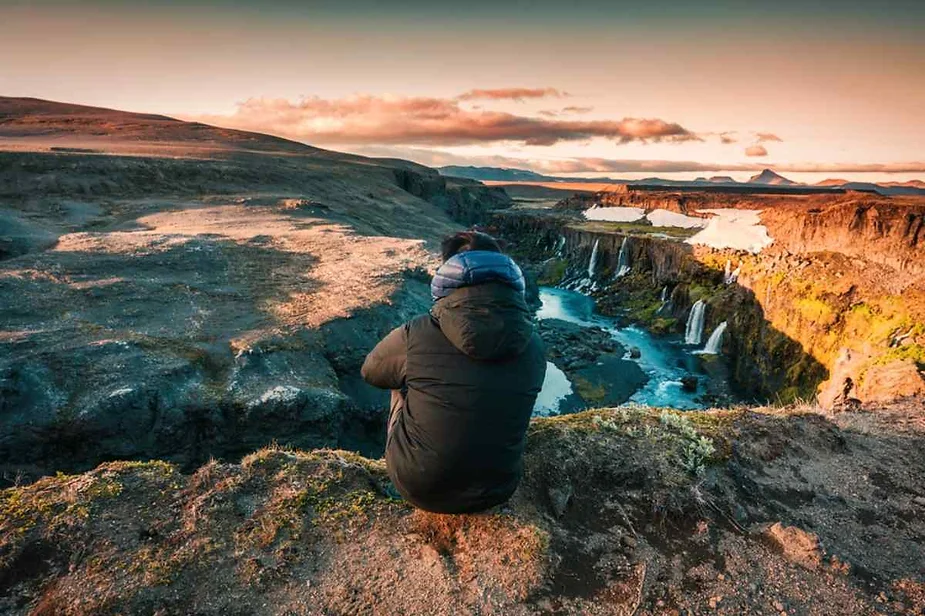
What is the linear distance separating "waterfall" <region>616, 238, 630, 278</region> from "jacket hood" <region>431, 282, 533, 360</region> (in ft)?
178

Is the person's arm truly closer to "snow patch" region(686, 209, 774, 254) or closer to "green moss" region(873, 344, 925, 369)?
"green moss" region(873, 344, 925, 369)

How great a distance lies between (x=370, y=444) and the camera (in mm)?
15234

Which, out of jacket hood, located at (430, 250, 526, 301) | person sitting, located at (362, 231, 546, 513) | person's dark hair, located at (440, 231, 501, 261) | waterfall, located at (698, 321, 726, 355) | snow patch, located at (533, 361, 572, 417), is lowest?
snow patch, located at (533, 361, 572, 417)

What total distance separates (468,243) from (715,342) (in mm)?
33260

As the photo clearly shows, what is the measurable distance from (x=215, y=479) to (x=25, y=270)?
18833mm

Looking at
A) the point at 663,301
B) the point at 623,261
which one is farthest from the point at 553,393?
the point at 623,261

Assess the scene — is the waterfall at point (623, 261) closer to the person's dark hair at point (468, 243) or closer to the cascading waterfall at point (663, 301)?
the cascading waterfall at point (663, 301)

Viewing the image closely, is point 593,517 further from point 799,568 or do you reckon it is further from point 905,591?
point 905,591

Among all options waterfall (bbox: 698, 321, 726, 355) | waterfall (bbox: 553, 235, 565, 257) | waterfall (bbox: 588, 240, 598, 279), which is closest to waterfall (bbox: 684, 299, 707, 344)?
waterfall (bbox: 698, 321, 726, 355)

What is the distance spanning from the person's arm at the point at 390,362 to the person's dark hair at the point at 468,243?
2.67 feet

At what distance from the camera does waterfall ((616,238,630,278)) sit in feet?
184

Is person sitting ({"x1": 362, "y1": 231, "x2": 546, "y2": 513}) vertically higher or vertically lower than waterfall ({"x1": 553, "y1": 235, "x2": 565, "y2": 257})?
higher

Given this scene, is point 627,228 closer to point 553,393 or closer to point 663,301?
point 663,301

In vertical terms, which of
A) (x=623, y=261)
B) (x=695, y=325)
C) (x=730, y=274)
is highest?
(x=730, y=274)
